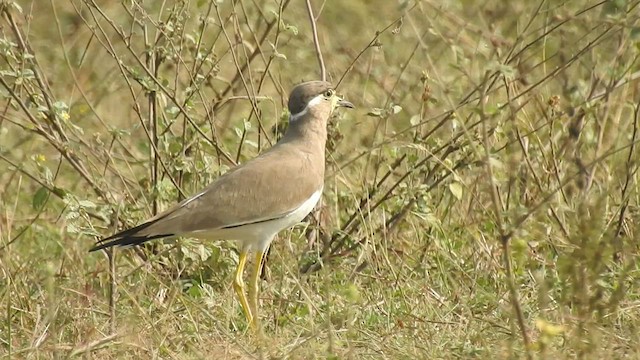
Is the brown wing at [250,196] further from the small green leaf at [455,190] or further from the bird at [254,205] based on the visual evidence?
the small green leaf at [455,190]

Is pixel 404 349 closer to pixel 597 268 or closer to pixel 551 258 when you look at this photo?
pixel 597 268

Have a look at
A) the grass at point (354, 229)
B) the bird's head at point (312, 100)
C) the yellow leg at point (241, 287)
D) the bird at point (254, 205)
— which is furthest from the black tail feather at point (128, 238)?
the bird's head at point (312, 100)

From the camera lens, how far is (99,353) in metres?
5.32

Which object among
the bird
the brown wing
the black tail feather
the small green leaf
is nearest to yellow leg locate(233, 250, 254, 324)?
the bird

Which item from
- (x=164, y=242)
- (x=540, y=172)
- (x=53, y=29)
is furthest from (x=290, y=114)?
(x=53, y=29)

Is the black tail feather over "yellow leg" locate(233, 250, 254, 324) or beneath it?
over

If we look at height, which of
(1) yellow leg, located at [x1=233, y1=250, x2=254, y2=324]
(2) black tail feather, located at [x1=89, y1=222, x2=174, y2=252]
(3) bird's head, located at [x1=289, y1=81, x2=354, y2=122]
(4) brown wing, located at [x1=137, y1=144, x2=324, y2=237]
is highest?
(3) bird's head, located at [x1=289, y1=81, x2=354, y2=122]

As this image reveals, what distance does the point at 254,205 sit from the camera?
5.98 m

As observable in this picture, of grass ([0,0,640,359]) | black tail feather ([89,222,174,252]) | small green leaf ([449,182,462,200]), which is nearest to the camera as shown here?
grass ([0,0,640,359])

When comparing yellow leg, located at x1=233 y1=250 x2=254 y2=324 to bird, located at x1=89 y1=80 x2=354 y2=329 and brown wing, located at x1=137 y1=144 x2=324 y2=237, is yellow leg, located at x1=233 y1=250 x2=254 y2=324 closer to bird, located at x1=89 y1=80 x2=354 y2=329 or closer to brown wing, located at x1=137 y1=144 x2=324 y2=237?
bird, located at x1=89 y1=80 x2=354 y2=329

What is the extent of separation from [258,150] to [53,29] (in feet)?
15.1

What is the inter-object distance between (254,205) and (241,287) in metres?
0.38

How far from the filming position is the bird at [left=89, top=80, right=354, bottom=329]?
5789 millimetres

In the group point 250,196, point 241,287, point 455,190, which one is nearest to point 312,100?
point 250,196
